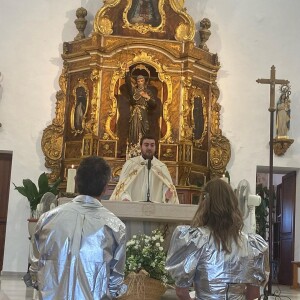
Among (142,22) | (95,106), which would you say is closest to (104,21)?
(142,22)

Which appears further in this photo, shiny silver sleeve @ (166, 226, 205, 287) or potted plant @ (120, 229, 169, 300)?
potted plant @ (120, 229, 169, 300)

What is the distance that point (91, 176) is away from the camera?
3.48m

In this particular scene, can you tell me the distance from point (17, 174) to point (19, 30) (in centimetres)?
330

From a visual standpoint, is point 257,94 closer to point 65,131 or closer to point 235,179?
point 235,179

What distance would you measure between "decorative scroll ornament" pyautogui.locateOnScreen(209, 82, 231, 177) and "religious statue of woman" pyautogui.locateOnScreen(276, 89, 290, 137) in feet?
4.07

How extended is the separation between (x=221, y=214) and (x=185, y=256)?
33 cm

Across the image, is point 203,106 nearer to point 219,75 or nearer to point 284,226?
point 219,75

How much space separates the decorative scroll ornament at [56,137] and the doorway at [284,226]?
187 inches

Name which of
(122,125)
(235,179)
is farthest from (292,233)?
(122,125)

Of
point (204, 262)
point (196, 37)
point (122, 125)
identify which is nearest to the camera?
point (204, 262)

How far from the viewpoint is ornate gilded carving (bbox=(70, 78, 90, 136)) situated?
13.5 meters

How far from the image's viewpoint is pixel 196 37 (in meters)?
14.5

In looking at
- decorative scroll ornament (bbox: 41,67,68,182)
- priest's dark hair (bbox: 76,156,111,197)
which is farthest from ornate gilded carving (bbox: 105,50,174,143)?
priest's dark hair (bbox: 76,156,111,197)

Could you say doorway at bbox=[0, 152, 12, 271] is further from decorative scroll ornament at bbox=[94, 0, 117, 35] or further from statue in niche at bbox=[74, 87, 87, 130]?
decorative scroll ornament at bbox=[94, 0, 117, 35]
